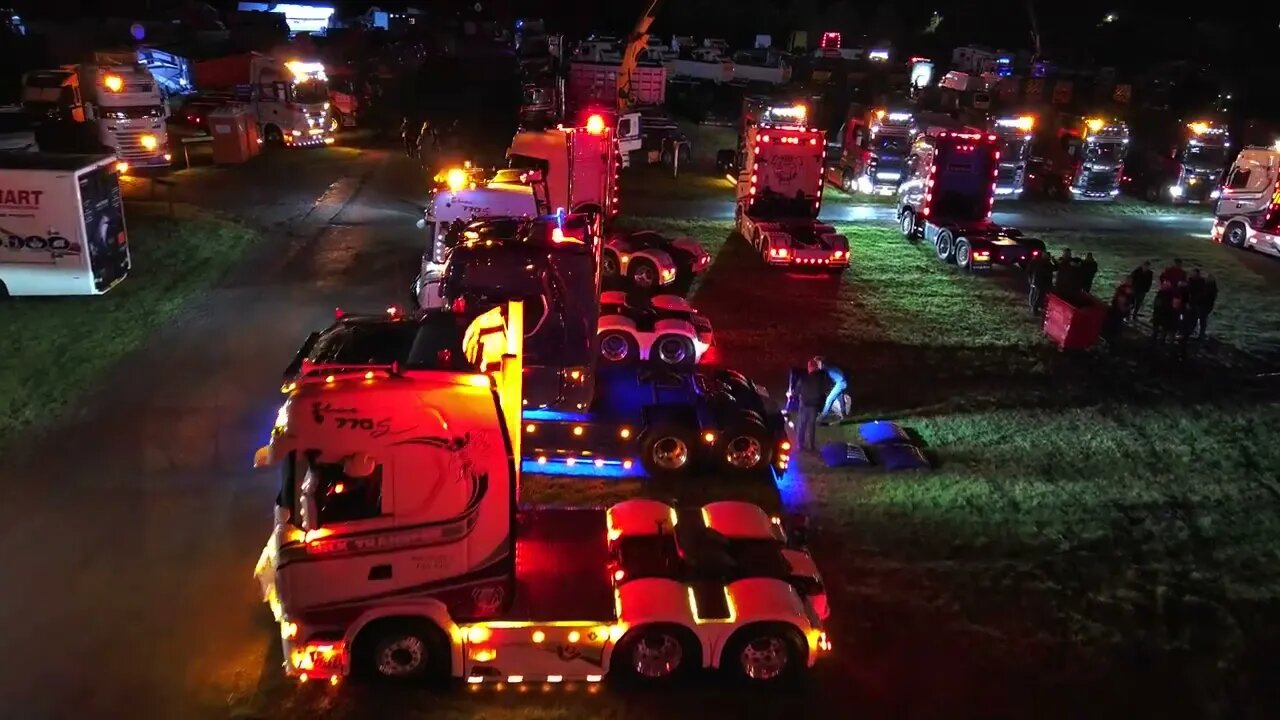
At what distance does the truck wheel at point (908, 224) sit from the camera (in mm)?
26125

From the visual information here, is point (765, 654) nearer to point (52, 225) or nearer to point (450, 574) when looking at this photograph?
point (450, 574)

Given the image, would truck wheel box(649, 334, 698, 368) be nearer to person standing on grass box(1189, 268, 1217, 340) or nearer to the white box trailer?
person standing on grass box(1189, 268, 1217, 340)

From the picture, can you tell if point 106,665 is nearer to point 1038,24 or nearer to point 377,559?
point 377,559

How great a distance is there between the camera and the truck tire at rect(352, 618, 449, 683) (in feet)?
26.1

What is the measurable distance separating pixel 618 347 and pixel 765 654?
809 centimetres

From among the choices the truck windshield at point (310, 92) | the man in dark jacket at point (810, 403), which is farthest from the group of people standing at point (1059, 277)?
the truck windshield at point (310, 92)

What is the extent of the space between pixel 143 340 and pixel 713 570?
40.7 feet

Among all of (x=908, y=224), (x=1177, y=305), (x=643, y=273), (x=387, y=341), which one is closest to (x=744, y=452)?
(x=387, y=341)

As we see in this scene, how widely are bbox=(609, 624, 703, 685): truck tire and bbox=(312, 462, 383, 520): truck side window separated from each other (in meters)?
2.39

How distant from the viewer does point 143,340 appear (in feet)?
53.7

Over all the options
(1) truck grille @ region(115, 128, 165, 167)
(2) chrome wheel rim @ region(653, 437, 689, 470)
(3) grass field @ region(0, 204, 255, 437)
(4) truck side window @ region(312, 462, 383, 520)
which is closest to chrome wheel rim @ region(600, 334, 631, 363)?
(2) chrome wheel rim @ region(653, 437, 689, 470)

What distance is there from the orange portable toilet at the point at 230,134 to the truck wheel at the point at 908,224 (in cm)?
2289

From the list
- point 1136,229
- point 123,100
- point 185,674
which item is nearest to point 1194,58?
point 1136,229

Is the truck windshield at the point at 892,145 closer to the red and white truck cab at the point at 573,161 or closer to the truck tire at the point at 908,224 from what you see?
the truck tire at the point at 908,224
